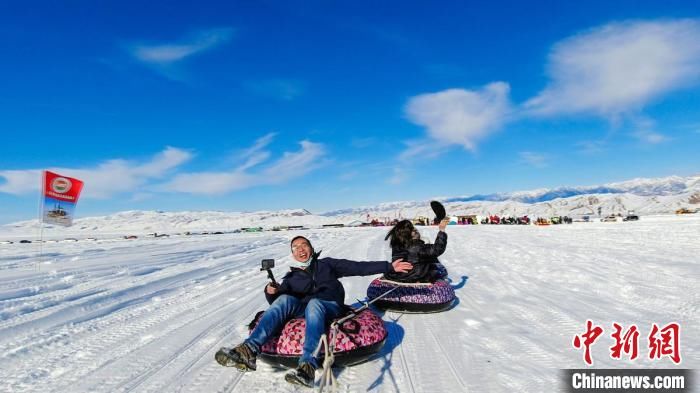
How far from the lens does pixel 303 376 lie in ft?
12.5

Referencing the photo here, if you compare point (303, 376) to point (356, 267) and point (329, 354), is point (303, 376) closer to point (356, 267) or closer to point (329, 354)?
point (329, 354)

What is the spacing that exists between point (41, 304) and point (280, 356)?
693 centimetres

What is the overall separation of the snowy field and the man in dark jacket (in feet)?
1.17

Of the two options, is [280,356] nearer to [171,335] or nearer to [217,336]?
[217,336]

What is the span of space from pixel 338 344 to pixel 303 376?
59 cm

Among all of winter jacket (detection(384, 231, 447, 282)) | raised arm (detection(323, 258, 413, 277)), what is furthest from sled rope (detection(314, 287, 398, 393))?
winter jacket (detection(384, 231, 447, 282))

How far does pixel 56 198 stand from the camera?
14.2 m

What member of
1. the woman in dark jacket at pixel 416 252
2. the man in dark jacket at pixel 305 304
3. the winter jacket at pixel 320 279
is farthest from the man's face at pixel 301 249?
the woman in dark jacket at pixel 416 252

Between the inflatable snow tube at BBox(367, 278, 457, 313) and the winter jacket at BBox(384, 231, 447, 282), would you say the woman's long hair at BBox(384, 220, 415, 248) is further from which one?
the inflatable snow tube at BBox(367, 278, 457, 313)

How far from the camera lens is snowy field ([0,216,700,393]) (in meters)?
4.20

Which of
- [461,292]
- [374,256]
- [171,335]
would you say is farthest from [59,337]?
[374,256]

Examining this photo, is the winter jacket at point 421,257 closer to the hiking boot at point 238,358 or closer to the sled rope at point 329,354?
the sled rope at point 329,354

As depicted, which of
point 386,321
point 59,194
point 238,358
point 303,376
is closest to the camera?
point 303,376

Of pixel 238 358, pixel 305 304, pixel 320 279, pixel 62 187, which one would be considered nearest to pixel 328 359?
pixel 238 358
